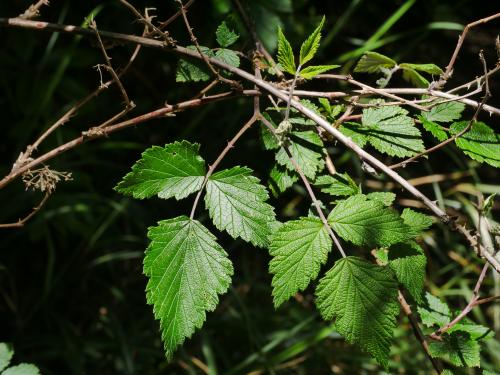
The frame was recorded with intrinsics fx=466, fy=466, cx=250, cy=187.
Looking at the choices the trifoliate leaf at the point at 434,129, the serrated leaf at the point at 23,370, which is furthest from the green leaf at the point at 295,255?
the serrated leaf at the point at 23,370

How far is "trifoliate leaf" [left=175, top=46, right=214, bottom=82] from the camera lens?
992 millimetres

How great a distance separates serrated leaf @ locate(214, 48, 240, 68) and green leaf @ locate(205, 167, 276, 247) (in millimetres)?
242

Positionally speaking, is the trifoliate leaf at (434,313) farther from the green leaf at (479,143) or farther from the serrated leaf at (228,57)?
the serrated leaf at (228,57)

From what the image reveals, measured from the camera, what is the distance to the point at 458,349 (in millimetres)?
958

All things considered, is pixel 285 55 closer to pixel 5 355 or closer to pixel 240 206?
pixel 240 206

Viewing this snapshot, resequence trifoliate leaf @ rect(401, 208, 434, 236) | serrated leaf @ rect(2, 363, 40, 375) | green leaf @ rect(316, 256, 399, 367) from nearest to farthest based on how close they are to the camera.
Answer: green leaf @ rect(316, 256, 399, 367) → trifoliate leaf @ rect(401, 208, 434, 236) → serrated leaf @ rect(2, 363, 40, 375)

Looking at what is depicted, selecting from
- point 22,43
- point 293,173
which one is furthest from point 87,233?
point 293,173

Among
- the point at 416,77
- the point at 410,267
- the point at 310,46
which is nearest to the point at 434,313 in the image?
the point at 410,267

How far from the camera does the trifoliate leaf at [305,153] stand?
3.04 ft

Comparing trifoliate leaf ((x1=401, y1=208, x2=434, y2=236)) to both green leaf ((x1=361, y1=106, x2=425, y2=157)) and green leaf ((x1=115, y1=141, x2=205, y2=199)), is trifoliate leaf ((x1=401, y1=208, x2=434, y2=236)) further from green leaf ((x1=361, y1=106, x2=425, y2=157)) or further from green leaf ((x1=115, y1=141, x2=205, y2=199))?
green leaf ((x1=115, y1=141, x2=205, y2=199))

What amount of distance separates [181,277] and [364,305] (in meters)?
Answer: 0.33

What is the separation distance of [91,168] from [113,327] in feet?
2.63

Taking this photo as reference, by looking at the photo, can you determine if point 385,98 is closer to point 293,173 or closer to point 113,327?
point 293,173

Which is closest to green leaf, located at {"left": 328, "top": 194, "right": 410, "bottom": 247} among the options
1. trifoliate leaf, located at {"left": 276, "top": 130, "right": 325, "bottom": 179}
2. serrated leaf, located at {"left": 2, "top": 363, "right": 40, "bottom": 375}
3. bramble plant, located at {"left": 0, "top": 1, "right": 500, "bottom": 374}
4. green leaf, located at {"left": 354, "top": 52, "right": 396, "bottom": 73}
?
bramble plant, located at {"left": 0, "top": 1, "right": 500, "bottom": 374}
